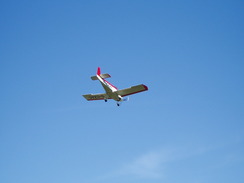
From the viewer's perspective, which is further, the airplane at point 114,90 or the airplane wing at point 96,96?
the airplane wing at point 96,96

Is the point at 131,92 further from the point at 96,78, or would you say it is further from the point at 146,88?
the point at 96,78

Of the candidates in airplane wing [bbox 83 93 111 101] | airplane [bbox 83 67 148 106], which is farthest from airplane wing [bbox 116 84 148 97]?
airplane wing [bbox 83 93 111 101]

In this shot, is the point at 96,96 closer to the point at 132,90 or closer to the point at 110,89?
the point at 110,89

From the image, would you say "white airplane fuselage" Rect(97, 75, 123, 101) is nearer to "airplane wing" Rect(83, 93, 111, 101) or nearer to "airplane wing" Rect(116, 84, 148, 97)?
"airplane wing" Rect(116, 84, 148, 97)

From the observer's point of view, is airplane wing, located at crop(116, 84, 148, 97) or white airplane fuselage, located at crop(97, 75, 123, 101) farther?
airplane wing, located at crop(116, 84, 148, 97)

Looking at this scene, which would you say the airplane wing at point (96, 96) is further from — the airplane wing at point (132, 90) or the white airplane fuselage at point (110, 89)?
the airplane wing at point (132, 90)

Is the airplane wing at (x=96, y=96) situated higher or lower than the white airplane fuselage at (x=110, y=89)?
higher

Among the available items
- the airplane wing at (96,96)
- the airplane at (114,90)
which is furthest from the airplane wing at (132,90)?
the airplane wing at (96,96)

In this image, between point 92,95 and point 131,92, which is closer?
point 131,92

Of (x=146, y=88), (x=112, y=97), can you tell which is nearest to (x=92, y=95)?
(x=112, y=97)

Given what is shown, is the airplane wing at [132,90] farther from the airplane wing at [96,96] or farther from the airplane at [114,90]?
the airplane wing at [96,96]

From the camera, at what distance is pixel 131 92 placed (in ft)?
155

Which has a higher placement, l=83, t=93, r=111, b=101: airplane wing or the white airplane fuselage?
l=83, t=93, r=111, b=101: airplane wing

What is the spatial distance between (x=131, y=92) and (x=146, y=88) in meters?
2.16
